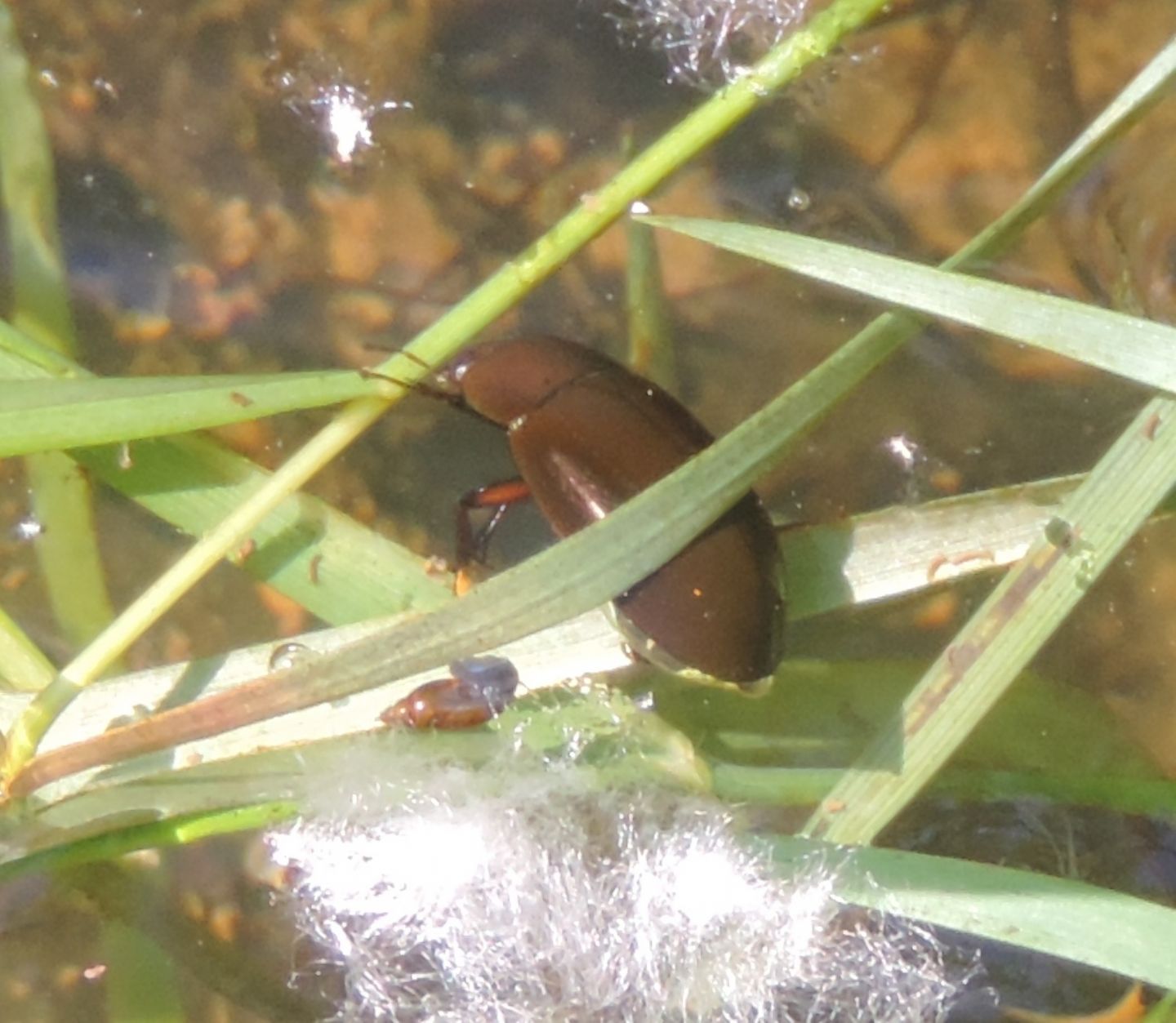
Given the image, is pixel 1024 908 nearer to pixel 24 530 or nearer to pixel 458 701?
pixel 458 701

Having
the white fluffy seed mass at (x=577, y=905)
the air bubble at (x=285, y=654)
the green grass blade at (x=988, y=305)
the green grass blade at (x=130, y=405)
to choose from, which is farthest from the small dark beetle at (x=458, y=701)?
the green grass blade at (x=988, y=305)

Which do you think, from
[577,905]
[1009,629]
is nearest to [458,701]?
[577,905]

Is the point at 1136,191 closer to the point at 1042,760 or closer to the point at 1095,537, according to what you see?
the point at 1095,537

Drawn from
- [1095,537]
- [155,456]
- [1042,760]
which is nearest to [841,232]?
[1095,537]

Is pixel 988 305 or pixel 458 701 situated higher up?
pixel 988 305

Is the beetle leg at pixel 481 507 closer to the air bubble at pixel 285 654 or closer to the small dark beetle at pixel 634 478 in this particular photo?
the small dark beetle at pixel 634 478
